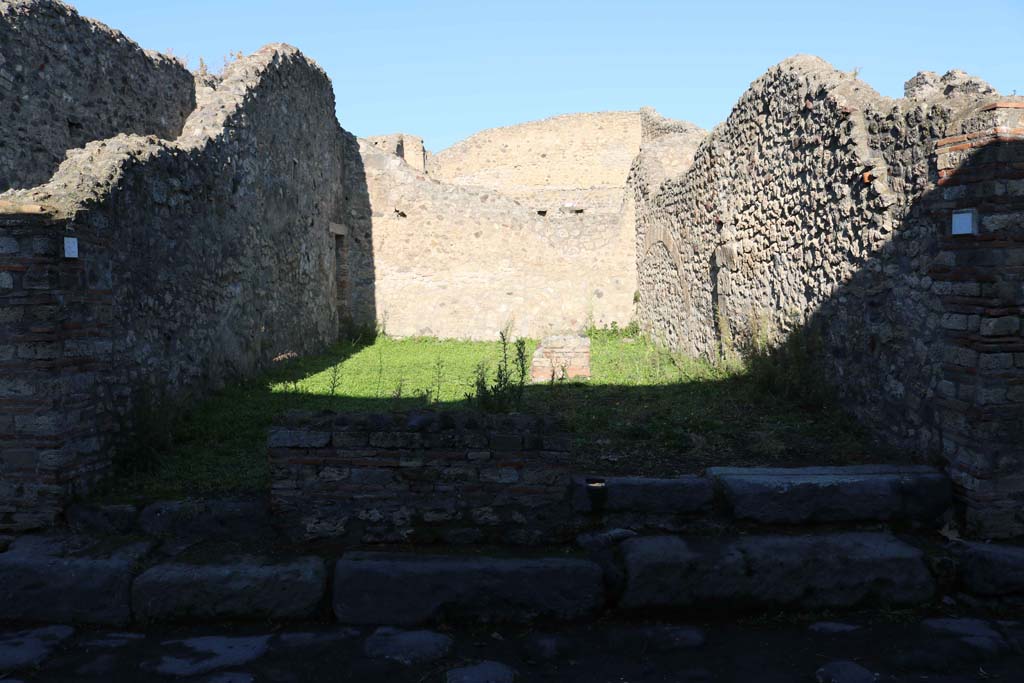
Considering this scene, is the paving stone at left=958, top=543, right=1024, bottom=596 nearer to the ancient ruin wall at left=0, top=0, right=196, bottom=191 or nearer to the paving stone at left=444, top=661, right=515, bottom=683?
the paving stone at left=444, top=661, right=515, bottom=683

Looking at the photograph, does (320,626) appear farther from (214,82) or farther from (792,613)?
(214,82)

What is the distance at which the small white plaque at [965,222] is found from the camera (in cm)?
414

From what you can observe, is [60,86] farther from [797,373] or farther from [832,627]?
[832,627]

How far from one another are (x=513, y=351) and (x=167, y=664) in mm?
8013

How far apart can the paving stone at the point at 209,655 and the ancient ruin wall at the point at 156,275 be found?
1.39 m

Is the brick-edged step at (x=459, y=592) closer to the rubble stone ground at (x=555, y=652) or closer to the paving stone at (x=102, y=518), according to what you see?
the rubble stone ground at (x=555, y=652)

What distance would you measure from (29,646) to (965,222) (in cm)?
528

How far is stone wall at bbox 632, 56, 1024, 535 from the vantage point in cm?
464

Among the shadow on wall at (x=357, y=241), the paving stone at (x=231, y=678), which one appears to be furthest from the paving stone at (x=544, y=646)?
the shadow on wall at (x=357, y=241)

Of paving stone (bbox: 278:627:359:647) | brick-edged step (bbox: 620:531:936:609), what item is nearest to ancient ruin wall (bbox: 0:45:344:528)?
paving stone (bbox: 278:627:359:647)

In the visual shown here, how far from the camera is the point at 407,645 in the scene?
138 inches

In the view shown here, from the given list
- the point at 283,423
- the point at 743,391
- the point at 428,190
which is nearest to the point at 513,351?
the point at 428,190

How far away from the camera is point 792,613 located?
382 centimetres

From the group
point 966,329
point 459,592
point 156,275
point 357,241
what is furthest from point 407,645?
point 357,241
